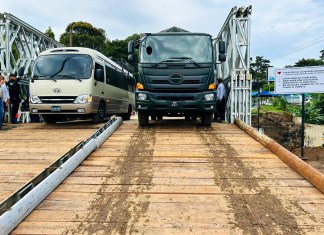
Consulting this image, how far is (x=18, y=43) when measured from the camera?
537 inches

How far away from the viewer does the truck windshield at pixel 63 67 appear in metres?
9.93

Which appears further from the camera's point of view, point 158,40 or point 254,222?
point 158,40

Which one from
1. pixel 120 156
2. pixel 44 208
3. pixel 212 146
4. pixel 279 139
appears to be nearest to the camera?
pixel 44 208

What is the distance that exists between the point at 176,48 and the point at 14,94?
19.6 ft

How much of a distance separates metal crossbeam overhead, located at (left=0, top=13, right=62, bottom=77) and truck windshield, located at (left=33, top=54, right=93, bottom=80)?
2366 mm

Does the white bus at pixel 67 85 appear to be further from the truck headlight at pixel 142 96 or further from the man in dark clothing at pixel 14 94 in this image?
the truck headlight at pixel 142 96

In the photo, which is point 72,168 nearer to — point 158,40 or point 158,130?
point 158,130

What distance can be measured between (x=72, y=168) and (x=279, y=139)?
1709 centimetres

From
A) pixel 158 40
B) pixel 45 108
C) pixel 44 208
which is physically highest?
pixel 158 40

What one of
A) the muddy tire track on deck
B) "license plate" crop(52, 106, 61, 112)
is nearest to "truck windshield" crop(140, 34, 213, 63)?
"license plate" crop(52, 106, 61, 112)

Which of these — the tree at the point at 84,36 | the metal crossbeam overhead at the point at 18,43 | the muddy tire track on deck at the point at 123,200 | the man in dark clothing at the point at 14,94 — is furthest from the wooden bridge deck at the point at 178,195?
the tree at the point at 84,36

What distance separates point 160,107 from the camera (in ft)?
27.3

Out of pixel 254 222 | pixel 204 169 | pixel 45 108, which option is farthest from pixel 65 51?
pixel 254 222

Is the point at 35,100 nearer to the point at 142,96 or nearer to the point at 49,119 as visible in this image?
the point at 49,119
